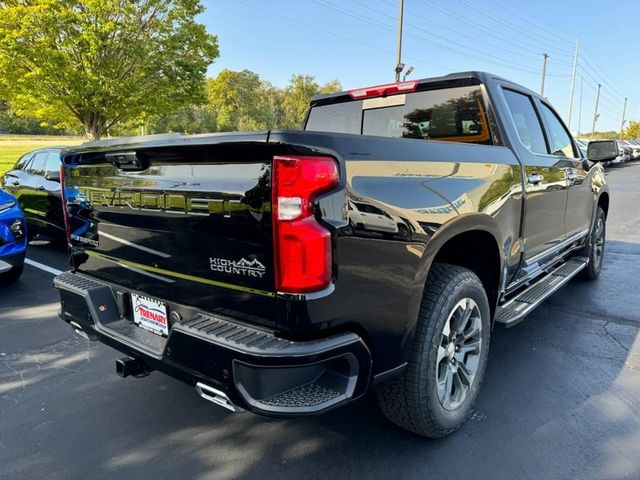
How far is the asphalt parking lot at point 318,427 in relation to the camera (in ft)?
7.47

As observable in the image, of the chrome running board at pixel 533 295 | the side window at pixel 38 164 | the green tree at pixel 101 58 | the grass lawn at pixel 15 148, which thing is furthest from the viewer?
the grass lawn at pixel 15 148

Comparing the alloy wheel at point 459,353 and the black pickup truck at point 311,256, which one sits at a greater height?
the black pickup truck at point 311,256

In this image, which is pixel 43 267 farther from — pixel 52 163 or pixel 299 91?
pixel 299 91

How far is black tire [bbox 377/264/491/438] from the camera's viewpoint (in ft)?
7.22

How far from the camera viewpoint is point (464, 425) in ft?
8.62

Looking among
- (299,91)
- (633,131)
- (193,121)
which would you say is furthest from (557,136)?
(633,131)

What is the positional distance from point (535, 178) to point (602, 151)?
200cm

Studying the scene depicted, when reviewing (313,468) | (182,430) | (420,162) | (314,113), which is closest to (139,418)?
(182,430)

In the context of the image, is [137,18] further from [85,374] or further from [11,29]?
[85,374]

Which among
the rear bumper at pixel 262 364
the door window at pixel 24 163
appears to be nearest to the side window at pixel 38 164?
the door window at pixel 24 163

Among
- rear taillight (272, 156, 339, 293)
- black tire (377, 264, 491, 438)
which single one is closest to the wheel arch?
black tire (377, 264, 491, 438)

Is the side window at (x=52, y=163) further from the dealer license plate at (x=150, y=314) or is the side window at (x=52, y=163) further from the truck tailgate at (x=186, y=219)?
the dealer license plate at (x=150, y=314)

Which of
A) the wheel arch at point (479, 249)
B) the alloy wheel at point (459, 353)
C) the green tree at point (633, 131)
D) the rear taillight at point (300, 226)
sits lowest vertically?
the alloy wheel at point (459, 353)

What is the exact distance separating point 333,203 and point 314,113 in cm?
261
